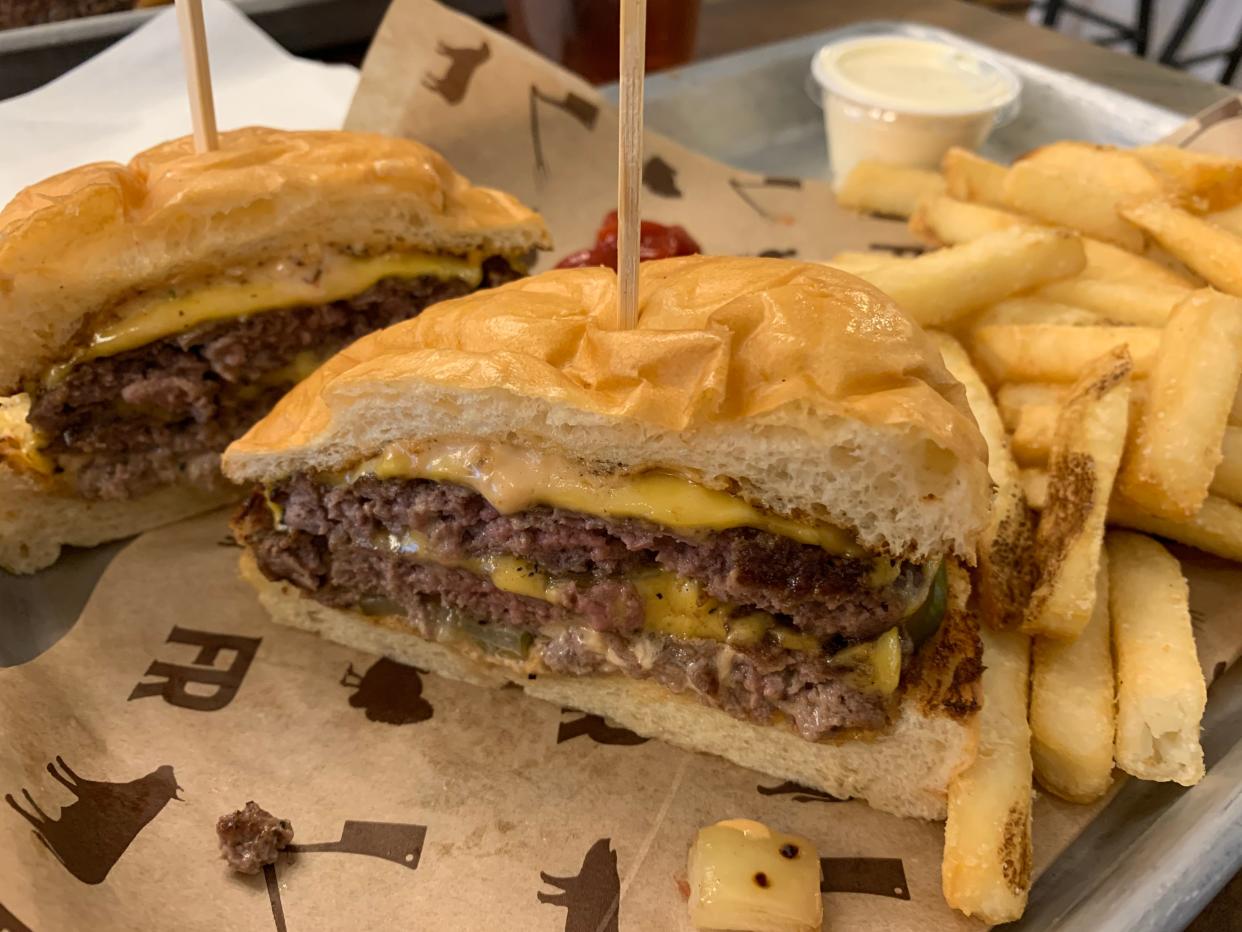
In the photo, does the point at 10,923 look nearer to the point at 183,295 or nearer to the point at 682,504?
the point at 682,504

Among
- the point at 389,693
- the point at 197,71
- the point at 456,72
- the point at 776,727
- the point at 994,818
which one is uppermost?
the point at 197,71

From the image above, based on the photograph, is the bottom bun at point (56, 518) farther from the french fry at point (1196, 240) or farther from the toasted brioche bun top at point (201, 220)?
the french fry at point (1196, 240)

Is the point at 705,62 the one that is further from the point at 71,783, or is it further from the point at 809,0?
the point at 71,783

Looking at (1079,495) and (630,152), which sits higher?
(630,152)

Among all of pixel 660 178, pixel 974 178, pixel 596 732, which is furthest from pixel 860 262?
pixel 596 732

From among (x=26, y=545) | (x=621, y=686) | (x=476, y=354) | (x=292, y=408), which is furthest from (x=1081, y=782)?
(x=26, y=545)

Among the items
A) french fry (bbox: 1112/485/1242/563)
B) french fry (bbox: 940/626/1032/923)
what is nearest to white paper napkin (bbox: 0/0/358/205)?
french fry (bbox: 1112/485/1242/563)

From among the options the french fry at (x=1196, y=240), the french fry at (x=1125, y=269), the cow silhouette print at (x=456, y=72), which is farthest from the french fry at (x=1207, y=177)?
the cow silhouette print at (x=456, y=72)
